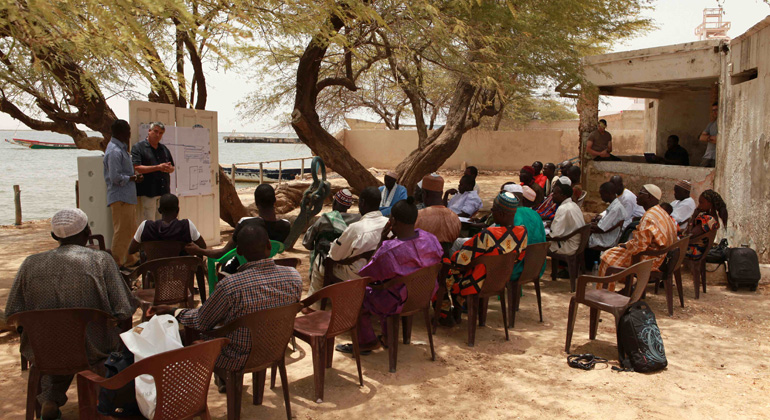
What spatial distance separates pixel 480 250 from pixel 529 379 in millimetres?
1172

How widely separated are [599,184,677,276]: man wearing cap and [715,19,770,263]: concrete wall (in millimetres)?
2423

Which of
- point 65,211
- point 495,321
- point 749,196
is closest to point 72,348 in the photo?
point 65,211

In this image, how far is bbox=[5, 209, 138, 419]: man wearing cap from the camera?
3301mm

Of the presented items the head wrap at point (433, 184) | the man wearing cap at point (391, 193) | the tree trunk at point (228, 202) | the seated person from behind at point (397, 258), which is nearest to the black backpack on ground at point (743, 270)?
the head wrap at point (433, 184)

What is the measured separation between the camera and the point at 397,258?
14.6 feet

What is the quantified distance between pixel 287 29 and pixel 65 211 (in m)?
3.19

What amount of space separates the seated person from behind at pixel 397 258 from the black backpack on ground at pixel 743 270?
4.16m

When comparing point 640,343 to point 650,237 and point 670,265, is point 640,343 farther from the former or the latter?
point 670,265

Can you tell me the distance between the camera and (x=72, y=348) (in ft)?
10.6

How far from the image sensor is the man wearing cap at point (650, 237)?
5.70 m

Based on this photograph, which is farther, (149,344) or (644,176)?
(644,176)

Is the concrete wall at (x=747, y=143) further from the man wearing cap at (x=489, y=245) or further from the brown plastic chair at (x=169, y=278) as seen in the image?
the brown plastic chair at (x=169, y=278)

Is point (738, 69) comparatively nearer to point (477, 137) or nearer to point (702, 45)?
point (702, 45)

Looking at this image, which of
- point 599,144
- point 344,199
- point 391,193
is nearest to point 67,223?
point 344,199
